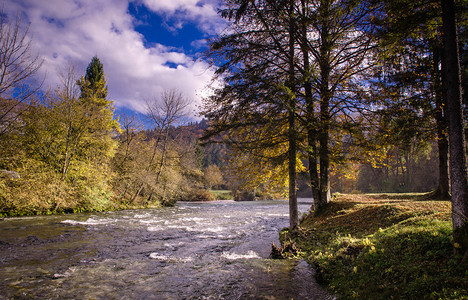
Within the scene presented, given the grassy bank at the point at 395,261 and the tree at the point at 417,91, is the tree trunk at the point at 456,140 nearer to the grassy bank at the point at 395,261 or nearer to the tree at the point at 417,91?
the grassy bank at the point at 395,261

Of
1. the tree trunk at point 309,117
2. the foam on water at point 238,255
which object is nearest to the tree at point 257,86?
the tree trunk at point 309,117

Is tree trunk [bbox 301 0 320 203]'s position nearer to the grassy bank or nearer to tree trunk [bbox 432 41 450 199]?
the grassy bank

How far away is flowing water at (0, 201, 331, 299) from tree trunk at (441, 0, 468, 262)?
8.38ft

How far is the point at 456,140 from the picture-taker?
3.97 m

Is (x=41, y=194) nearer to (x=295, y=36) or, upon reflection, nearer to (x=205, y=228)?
(x=205, y=228)

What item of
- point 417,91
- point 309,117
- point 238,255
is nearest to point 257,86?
point 309,117

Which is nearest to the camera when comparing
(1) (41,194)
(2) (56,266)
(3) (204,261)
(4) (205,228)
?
(2) (56,266)

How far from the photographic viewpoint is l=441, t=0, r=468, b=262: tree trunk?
3.76 m

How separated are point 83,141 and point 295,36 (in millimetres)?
16967

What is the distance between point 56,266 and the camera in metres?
5.84

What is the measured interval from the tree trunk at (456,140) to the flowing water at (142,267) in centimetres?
255

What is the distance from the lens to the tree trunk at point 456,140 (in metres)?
3.76

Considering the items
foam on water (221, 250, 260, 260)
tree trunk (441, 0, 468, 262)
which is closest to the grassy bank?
tree trunk (441, 0, 468, 262)

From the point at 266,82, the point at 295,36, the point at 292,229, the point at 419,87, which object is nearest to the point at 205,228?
the point at 292,229
